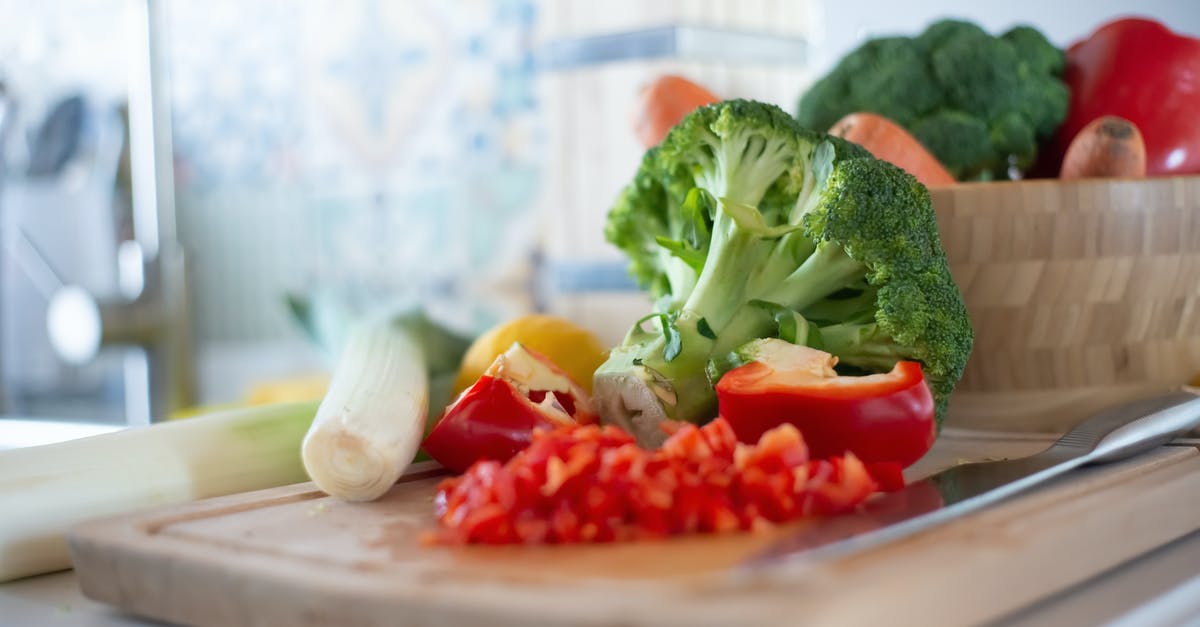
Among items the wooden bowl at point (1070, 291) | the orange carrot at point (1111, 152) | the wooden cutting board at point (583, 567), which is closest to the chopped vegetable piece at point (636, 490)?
the wooden cutting board at point (583, 567)

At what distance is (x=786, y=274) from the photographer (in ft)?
2.96

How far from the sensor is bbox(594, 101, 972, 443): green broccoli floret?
833mm

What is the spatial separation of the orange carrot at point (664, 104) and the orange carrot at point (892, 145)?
148mm

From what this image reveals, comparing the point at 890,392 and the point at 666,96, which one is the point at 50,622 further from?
the point at 666,96

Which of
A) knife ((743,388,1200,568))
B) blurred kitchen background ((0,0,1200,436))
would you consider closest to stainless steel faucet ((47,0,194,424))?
blurred kitchen background ((0,0,1200,436))

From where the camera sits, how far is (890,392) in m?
0.75

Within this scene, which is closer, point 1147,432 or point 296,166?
point 1147,432

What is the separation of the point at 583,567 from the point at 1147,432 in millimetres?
476

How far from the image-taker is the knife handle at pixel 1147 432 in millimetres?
765

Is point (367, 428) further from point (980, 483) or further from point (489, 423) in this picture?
point (980, 483)

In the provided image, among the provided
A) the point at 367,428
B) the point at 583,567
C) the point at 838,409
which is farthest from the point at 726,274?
the point at 583,567

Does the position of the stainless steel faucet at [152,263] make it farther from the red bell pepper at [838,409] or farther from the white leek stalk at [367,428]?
the red bell pepper at [838,409]

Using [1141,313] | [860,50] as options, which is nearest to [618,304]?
[860,50]

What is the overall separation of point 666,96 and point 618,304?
1.03m
